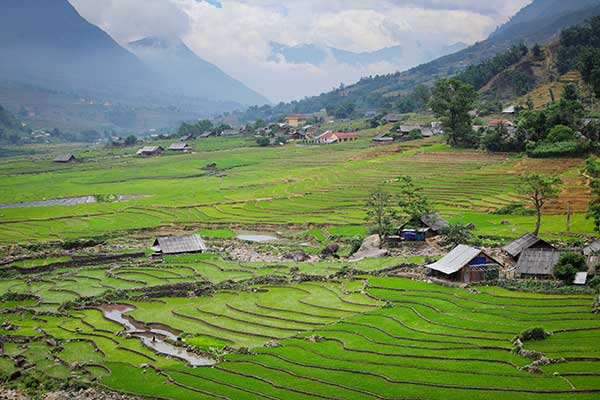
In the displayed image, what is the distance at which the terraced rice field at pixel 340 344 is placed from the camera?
25.6 meters

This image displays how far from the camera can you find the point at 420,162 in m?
92.4

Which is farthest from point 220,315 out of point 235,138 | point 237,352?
point 235,138

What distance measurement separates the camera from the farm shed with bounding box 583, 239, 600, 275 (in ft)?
121

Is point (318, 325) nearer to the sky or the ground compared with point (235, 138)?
nearer to the ground

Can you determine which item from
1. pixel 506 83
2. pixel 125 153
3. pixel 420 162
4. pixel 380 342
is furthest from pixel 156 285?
pixel 506 83

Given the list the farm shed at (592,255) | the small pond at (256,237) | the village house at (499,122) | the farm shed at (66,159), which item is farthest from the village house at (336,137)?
the farm shed at (592,255)

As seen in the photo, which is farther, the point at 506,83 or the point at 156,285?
the point at 506,83

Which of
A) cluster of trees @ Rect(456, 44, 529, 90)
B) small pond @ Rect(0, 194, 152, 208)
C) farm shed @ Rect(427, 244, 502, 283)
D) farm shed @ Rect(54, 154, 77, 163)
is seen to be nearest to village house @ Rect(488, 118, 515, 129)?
cluster of trees @ Rect(456, 44, 529, 90)

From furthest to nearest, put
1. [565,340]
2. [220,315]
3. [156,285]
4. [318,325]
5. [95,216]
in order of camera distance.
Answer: [95,216] → [156,285] → [220,315] → [318,325] → [565,340]

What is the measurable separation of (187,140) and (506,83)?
79.6 metres

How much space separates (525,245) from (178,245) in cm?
2924

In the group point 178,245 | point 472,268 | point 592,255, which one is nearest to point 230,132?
point 178,245

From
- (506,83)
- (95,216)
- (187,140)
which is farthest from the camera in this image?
(187,140)

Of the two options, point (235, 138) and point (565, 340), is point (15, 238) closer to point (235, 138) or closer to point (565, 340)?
point (565, 340)
